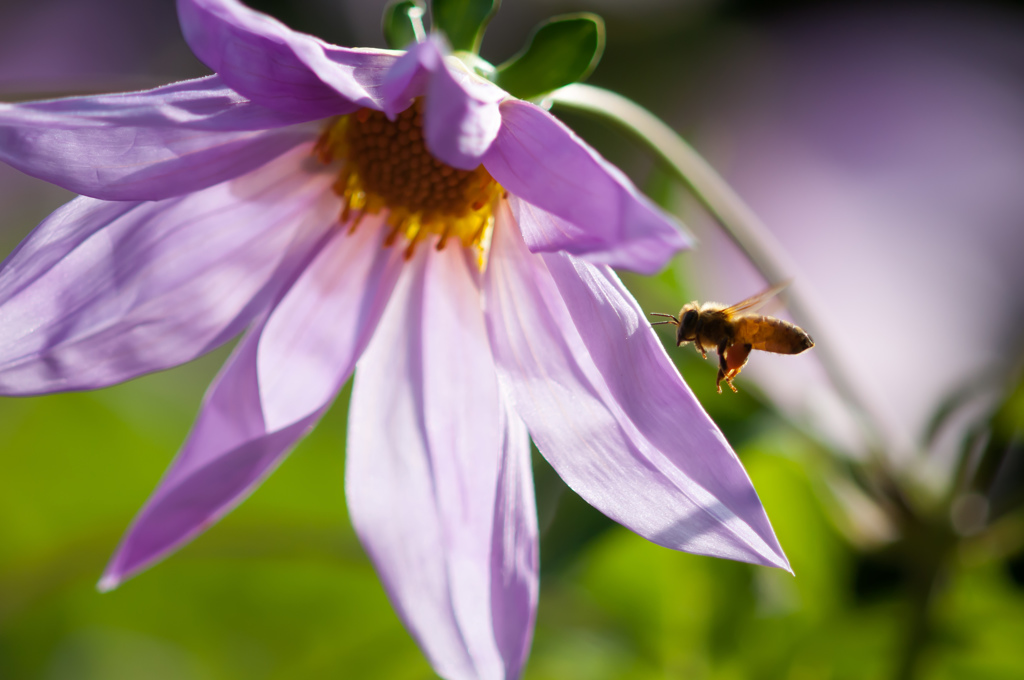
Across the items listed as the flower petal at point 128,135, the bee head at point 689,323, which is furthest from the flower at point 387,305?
the bee head at point 689,323

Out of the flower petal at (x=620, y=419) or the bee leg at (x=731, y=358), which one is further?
the bee leg at (x=731, y=358)

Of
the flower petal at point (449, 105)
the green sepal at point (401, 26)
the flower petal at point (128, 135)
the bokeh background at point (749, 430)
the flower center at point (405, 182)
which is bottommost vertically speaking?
the bokeh background at point (749, 430)

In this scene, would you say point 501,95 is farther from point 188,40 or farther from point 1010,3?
point 1010,3

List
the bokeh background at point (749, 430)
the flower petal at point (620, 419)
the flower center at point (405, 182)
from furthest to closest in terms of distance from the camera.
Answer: the bokeh background at point (749, 430) → the flower center at point (405, 182) → the flower petal at point (620, 419)

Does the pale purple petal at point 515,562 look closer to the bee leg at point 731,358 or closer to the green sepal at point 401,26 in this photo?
the bee leg at point 731,358

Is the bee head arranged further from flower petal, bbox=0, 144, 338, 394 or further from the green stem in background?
flower petal, bbox=0, 144, 338, 394

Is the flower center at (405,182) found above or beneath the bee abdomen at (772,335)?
above

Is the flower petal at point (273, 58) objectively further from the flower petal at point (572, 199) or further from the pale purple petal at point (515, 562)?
the pale purple petal at point (515, 562)

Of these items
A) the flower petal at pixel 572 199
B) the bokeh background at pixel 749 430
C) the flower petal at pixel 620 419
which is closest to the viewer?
the flower petal at pixel 572 199

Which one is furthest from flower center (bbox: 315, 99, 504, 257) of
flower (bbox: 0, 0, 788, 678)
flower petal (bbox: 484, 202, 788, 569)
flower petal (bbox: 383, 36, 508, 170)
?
flower petal (bbox: 383, 36, 508, 170)

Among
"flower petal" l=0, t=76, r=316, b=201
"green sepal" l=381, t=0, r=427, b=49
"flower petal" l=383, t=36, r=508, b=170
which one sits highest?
"green sepal" l=381, t=0, r=427, b=49
